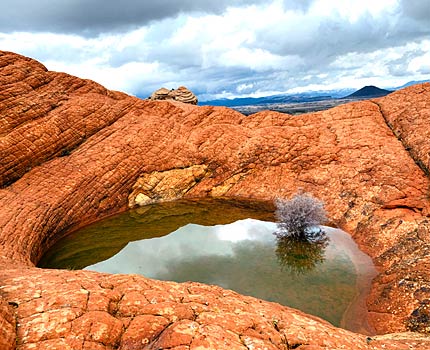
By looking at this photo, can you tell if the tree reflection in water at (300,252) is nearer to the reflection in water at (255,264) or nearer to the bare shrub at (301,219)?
the reflection in water at (255,264)

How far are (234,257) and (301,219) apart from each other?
6861 mm

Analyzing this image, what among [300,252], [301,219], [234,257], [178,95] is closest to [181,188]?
[234,257]

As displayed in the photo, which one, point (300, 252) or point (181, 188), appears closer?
point (300, 252)

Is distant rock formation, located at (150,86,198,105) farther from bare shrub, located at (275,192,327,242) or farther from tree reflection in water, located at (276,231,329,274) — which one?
tree reflection in water, located at (276,231,329,274)

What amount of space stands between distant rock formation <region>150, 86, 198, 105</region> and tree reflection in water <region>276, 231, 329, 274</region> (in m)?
50.8

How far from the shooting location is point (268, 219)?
108ft

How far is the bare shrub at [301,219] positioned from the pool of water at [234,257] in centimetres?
118

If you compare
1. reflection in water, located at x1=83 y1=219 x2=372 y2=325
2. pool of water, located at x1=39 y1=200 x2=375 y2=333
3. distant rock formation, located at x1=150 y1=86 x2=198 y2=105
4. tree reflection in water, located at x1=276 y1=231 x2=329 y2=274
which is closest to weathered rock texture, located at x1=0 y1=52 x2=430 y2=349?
pool of water, located at x1=39 y1=200 x2=375 y2=333

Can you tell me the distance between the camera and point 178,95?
72.8 meters

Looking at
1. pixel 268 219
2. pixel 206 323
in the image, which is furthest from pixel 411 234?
pixel 206 323

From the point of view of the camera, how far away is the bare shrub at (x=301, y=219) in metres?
27.4

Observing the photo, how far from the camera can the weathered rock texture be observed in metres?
10.3

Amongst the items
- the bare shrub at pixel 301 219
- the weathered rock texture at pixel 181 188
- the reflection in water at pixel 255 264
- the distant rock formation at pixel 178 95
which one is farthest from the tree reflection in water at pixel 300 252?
the distant rock formation at pixel 178 95

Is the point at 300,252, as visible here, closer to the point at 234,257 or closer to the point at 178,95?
the point at 234,257
